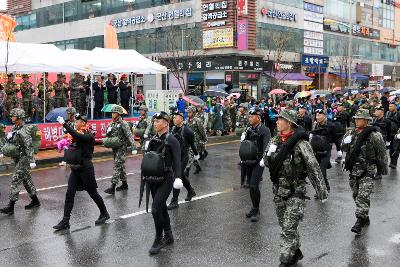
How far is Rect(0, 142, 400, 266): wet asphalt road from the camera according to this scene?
6453 mm

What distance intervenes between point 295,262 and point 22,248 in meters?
3.74

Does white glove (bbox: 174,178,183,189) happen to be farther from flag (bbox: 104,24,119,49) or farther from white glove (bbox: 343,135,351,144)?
flag (bbox: 104,24,119,49)

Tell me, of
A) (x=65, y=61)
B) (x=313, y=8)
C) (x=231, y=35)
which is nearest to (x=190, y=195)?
(x=65, y=61)

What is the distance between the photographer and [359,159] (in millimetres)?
7555

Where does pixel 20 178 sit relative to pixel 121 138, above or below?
below

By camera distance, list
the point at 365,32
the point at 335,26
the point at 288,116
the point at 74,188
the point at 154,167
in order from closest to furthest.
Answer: the point at 288,116, the point at 154,167, the point at 74,188, the point at 335,26, the point at 365,32

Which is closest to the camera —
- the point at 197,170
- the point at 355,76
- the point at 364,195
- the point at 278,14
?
the point at 364,195

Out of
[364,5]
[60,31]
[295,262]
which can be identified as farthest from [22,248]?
[364,5]

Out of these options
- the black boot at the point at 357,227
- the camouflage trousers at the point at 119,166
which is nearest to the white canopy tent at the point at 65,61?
the camouflage trousers at the point at 119,166

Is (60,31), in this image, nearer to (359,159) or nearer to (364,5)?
(364,5)

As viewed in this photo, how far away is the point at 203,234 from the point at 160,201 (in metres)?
1.24

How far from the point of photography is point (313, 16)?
157ft

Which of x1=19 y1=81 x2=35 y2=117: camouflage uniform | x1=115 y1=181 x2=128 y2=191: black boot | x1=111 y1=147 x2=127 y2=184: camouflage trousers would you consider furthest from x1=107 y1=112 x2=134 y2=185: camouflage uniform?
x1=19 y1=81 x2=35 y2=117: camouflage uniform

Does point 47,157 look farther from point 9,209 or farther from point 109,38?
point 109,38
